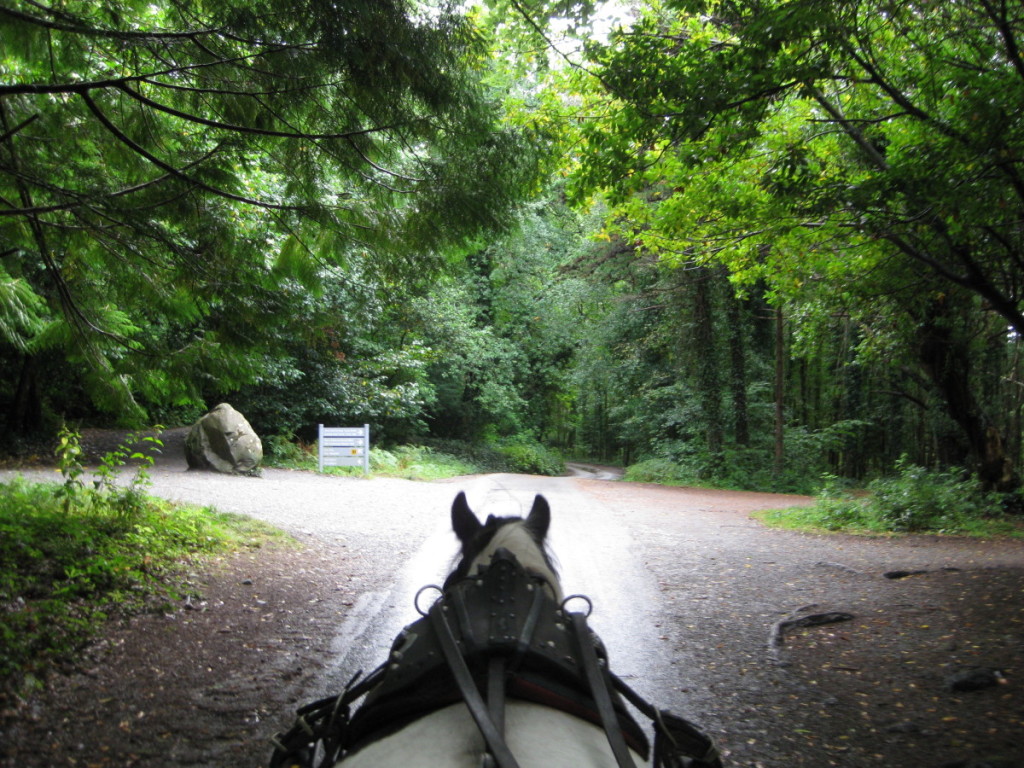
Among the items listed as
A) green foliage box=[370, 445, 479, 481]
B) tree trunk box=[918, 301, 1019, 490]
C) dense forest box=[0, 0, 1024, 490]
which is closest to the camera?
dense forest box=[0, 0, 1024, 490]

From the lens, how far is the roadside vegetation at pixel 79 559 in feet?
12.8

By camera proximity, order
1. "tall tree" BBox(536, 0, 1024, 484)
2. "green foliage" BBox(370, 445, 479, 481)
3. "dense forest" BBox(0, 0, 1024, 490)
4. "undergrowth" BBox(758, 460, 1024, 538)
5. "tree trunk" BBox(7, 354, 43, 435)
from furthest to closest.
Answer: "green foliage" BBox(370, 445, 479, 481)
"tree trunk" BBox(7, 354, 43, 435)
"undergrowth" BBox(758, 460, 1024, 538)
"tall tree" BBox(536, 0, 1024, 484)
"dense forest" BBox(0, 0, 1024, 490)

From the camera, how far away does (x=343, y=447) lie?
15773 mm

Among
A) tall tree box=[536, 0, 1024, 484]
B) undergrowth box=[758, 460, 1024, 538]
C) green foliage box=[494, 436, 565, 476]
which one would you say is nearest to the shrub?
undergrowth box=[758, 460, 1024, 538]

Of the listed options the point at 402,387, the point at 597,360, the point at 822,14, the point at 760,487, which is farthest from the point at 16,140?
the point at 597,360

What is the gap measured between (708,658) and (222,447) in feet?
39.4

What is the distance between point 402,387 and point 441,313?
279 cm

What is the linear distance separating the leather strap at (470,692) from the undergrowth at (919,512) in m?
10.1

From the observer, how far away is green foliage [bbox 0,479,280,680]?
3920 millimetres

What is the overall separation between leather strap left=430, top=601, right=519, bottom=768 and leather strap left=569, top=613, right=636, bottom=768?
0.25 meters

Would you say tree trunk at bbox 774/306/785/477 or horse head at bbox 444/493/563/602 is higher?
tree trunk at bbox 774/306/785/477

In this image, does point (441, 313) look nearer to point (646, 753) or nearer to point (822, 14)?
point (822, 14)

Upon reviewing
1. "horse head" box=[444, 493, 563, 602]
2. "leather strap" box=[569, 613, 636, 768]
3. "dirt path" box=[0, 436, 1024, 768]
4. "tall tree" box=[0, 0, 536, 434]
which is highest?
"tall tree" box=[0, 0, 536, 434]

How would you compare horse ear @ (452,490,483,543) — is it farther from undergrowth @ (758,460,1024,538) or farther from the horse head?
undergrowth @ (758,460,1024,538)
